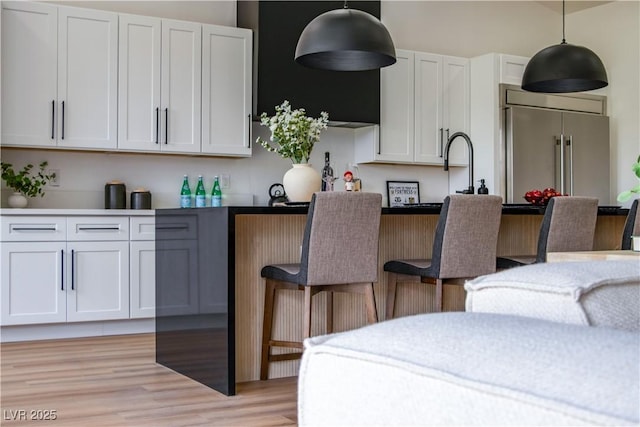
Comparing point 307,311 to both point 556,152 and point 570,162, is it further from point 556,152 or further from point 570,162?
point 570,162

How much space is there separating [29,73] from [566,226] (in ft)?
11.5

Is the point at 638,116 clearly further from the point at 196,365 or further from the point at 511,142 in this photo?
the point at 196,365

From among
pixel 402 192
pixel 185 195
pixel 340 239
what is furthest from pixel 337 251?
pixel 402 192

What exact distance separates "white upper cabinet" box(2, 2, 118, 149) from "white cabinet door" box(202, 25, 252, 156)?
0.66 meters

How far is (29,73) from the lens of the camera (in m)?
5.01

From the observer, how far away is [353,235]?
130 inches

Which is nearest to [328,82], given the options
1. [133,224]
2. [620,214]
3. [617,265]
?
[133,224]

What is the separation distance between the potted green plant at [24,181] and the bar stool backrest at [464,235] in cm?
298

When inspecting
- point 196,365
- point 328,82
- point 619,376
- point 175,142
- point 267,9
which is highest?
point 267,9

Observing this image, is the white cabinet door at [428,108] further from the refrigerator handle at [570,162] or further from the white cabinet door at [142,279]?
the white cabinet door at [142,279]

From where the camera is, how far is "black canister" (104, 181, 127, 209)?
5.35 meters

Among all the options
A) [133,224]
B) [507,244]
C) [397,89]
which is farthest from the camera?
[397,89]

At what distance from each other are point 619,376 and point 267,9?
5263 mm

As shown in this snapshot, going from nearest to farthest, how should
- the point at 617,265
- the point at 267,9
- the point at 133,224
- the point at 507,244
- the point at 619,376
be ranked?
the point at 619,376 → the point at 617,265 → the point at 507,244 → the point at 133,224 → the point at 267,9
